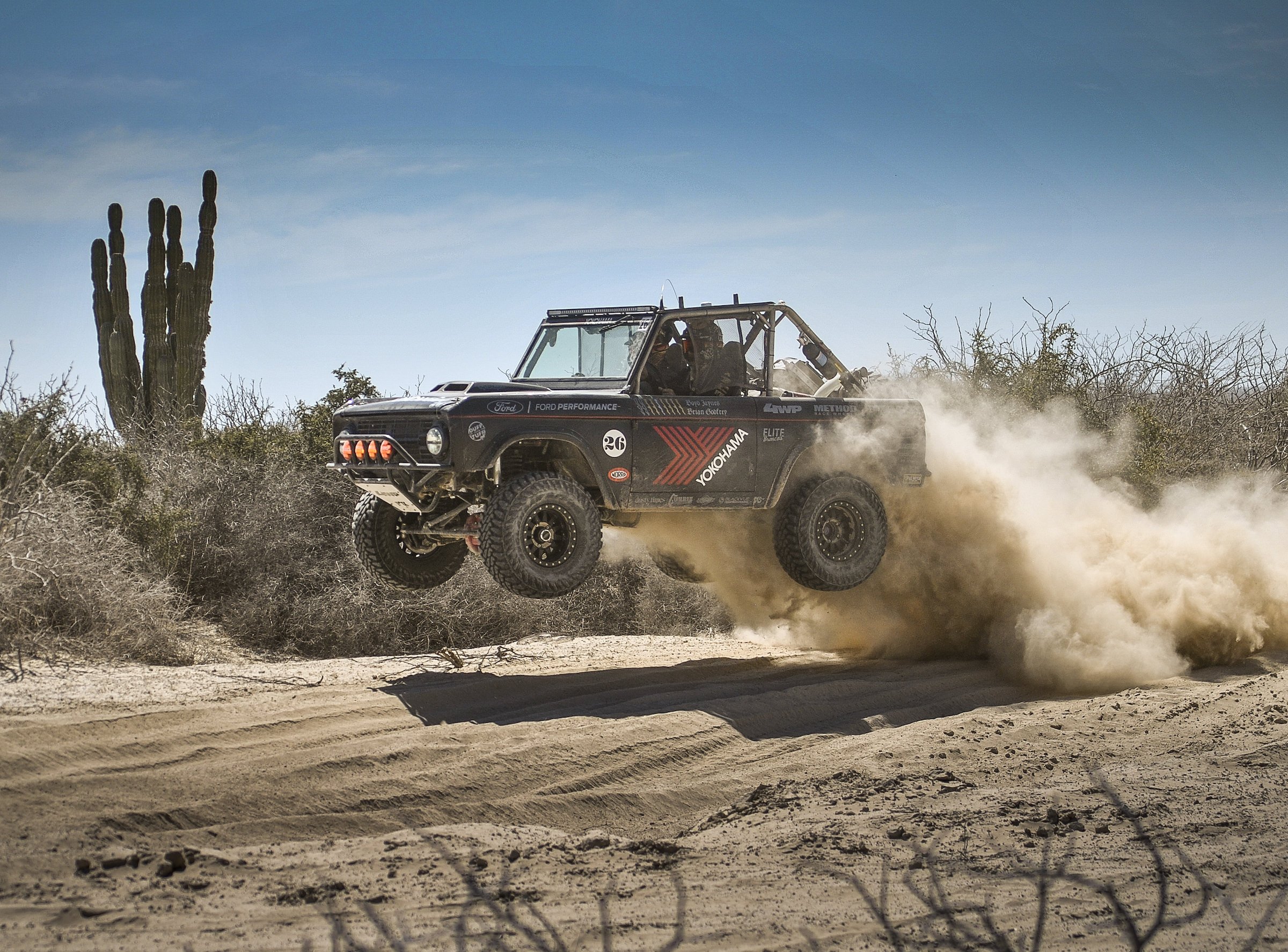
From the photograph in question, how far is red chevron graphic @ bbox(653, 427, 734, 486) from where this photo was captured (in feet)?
27.8

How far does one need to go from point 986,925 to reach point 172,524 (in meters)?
9.40

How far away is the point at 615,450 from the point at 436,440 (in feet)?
4.36

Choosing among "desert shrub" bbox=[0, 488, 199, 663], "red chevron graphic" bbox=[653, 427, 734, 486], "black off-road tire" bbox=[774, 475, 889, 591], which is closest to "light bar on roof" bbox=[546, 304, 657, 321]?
"red chevron graphic" bbox=[653, 427, 734, 486]

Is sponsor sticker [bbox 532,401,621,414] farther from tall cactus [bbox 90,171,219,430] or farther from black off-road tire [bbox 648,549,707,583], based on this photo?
tall cactus [bbox 90,171,219,430]

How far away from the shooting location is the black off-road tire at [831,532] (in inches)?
362

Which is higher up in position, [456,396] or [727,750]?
[456,396]

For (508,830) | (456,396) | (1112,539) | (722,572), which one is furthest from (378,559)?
(1112,539)

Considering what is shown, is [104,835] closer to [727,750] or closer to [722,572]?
[727,750]

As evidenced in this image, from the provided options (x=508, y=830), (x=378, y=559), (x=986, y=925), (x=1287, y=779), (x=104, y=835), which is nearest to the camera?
(x=986, y=925)

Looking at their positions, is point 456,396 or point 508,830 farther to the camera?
point 456,396

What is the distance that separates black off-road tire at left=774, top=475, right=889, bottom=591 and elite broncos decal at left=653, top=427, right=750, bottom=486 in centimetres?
86

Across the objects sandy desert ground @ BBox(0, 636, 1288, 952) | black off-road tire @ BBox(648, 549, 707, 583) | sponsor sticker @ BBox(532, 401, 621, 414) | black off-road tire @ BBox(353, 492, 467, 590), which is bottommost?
sandy desert ground @ BBox(0, 636, 1288, 952)

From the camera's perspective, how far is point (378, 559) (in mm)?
8914

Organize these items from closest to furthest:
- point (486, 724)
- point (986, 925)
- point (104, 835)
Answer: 1. point (986, 925)
2. point (104, 835)
3. point (486, 724)
